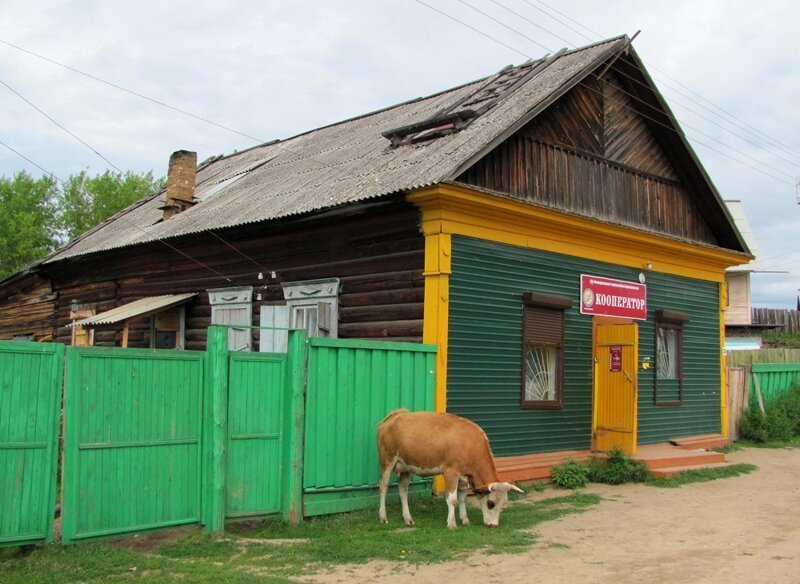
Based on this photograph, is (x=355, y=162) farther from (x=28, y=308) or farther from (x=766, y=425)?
(x=28, y=308)

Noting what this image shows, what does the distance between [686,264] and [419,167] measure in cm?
675

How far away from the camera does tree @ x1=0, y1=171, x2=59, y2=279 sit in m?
46.6

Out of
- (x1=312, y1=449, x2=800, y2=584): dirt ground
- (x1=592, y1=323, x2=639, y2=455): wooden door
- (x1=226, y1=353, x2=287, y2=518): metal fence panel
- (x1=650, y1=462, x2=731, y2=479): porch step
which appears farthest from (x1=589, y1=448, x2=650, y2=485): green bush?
(x1=226, y1=353, x2=287, y2=518): metal fence panel

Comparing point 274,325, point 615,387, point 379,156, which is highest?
point 379,156

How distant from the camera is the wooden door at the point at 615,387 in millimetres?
12648

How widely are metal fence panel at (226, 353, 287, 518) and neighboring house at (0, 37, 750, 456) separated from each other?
2.60 meters

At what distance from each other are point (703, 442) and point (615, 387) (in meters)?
3.41

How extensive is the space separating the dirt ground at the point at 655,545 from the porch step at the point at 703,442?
2.92 m

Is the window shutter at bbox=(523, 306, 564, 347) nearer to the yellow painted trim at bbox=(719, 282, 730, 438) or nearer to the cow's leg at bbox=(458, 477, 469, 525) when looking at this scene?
the cow's leg at bbox=(458, 477, 469, 525)

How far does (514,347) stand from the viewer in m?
11.7

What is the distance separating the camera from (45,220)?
49.8m

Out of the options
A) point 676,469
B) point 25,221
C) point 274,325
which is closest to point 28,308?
point 274,325

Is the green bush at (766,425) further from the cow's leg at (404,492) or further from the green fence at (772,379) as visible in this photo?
the cow's leg at (404,492)

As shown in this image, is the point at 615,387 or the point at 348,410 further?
the point at 615,387
